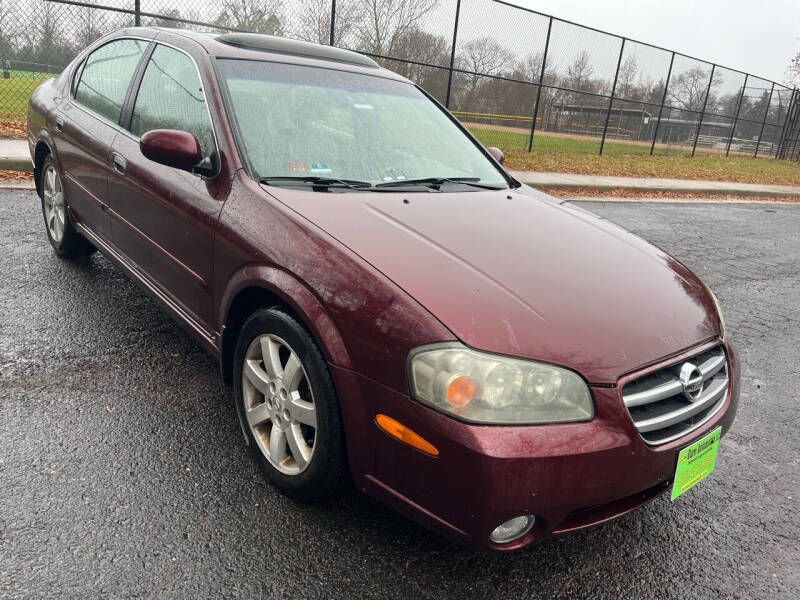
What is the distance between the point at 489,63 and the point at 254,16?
18.7ft

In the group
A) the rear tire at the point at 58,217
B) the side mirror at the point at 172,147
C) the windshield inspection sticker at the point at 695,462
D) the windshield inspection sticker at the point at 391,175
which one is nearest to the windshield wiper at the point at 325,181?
the windshield inspection sticker at the point at 391,175

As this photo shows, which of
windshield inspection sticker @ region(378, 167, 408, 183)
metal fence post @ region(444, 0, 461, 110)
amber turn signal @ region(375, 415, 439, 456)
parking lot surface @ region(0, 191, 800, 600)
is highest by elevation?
metal fence post @ region(444, 0, 461, 110)

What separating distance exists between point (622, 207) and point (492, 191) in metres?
7.46

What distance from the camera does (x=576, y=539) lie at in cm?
225

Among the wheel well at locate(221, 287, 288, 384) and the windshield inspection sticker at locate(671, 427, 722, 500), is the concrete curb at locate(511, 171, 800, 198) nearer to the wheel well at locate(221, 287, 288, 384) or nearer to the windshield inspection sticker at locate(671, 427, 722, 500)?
the wheel well at locate(221, 287, 288, 384)

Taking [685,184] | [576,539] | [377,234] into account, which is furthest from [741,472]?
[685,184]

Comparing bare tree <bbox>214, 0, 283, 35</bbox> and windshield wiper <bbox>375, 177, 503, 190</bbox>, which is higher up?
bare tree <bbox>214, 0, 283, 35</bbox>

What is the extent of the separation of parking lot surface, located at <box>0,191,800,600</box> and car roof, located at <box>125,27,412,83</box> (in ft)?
5.18

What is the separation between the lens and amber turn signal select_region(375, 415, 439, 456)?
1768 millimetres

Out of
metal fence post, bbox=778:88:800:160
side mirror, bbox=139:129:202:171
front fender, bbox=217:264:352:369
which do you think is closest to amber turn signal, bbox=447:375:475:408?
front fender, bbox=217:264:352:369

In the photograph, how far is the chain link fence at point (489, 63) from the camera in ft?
34.5

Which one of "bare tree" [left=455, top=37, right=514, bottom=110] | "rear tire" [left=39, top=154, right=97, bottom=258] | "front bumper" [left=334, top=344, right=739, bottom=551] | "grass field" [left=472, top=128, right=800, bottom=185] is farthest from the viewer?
"grass field" [left=472, top=128, right=800, bottom=185]

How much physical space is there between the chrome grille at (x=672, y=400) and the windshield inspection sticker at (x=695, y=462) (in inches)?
2.3

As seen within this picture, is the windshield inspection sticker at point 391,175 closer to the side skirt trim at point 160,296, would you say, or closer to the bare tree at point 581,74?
the side skirt trim at point 160,296
